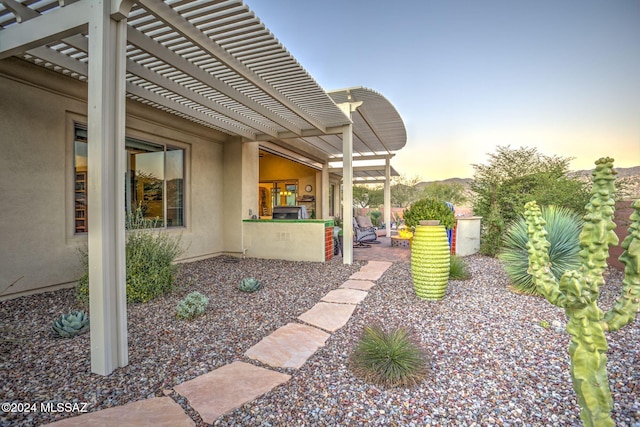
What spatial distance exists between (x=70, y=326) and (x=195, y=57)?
3.16 m

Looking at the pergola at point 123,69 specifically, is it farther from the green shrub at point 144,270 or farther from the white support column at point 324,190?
the white support column at point 324,190

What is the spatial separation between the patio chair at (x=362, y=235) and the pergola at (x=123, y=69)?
4.31 m

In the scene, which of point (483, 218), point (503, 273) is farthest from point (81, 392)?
point (483, 218)

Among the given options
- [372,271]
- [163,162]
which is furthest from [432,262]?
[163,162]

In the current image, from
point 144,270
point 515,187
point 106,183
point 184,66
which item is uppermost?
point 184,66

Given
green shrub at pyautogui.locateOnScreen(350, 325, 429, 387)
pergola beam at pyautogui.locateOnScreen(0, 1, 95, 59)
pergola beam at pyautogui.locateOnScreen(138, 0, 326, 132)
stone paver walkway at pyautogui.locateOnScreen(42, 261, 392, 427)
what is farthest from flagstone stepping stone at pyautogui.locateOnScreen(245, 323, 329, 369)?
pergola beam at pyautogui.locateOnScreen(138, 0, 326, 132)

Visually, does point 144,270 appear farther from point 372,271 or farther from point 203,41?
point 372,271

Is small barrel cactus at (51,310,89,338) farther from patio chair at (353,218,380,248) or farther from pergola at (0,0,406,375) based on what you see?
patio chair at (353,218,380,248)

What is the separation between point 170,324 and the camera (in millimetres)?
3113

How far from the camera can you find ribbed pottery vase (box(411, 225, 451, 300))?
12.6 ft

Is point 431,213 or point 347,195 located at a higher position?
point 347,195

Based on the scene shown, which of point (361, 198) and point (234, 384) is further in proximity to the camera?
point (361, 198)

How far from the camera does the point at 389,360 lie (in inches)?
83.9

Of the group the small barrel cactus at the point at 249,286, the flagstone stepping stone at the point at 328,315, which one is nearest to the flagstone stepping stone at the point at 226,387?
the flagstone stepping stone at the point at 328,315
